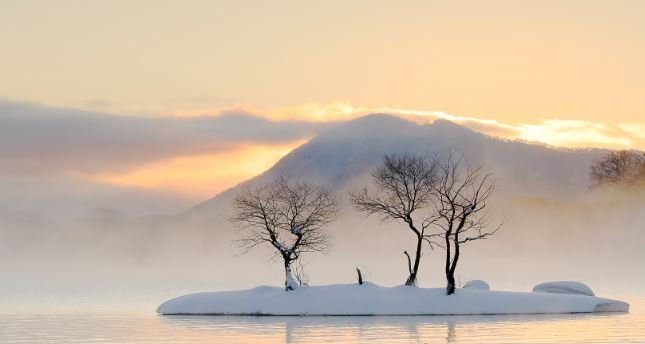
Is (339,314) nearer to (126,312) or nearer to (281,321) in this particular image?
(281,321)

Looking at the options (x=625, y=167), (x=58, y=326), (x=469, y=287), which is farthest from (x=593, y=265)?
(x=58, y=326)

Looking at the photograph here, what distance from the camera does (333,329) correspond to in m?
50.9

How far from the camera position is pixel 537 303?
196ft

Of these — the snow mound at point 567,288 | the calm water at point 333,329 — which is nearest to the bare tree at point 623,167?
the snow mound at point 567,288

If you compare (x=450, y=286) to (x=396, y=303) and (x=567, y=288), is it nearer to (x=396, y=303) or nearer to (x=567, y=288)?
(x=396, y=303)

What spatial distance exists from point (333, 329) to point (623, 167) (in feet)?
428

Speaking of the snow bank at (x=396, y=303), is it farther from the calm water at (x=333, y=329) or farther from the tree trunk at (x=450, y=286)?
the calm water at (x=333, y=329)

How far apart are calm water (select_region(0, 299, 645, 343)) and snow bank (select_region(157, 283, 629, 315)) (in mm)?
1680

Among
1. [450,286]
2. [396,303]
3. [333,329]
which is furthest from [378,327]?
[450,286]

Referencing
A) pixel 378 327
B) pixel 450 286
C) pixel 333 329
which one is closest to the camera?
pixel 333 329

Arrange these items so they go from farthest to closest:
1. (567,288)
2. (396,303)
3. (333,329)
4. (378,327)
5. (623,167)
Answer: (623,167) < (567,288) < (396,303) < (378,327) < (333,329)

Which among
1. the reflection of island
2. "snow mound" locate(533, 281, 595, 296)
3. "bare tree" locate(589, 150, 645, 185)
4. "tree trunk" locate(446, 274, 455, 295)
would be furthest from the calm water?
"bare tree" locate(589, 150, 645, 185)

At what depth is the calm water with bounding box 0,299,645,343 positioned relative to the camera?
45375 mm

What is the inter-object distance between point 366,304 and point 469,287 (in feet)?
23.2
